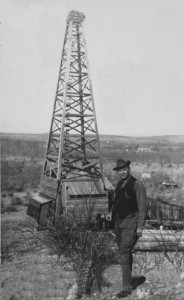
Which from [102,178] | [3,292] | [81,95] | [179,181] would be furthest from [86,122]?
[179,181]

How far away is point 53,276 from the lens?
8.74 m

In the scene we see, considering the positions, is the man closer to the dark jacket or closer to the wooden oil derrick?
the dark jacket

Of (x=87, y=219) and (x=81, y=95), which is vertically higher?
(x=81, y=95)

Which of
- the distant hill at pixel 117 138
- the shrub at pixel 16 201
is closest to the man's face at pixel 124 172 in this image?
the shrub at pixel 16 201

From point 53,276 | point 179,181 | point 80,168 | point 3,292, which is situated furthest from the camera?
point 179,181

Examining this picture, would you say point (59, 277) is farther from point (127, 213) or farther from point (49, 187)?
point (49, 187)

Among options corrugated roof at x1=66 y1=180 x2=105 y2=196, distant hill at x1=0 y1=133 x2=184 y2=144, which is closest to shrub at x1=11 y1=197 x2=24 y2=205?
corrugated roof at x1=66 y1=180 x2=105 y2=196

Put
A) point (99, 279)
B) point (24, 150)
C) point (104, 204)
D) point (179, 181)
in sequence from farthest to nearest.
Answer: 1. point (24, 150)
2. point (179, 181)
3. point (104, 204)
4. point (99, 279)

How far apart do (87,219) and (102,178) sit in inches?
391

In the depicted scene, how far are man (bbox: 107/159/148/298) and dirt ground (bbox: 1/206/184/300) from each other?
35cm

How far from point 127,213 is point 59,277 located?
12.7ft

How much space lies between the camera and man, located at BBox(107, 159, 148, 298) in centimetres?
555

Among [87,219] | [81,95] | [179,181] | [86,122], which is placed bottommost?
[179,181]

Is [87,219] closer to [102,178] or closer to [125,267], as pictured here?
[125,267]
